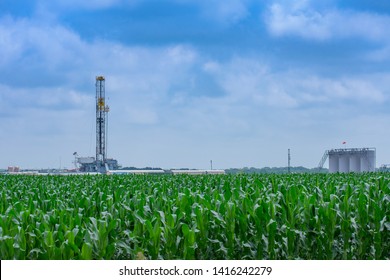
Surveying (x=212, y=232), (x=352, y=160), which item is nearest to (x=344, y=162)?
(x=352, y=160)

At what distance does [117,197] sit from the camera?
45.6 ft

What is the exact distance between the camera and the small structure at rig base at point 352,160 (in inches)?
2516

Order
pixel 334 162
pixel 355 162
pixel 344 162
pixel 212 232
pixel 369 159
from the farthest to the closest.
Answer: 1. pixel 334 162
2. pixel 344 162
3. pixel 355 162
4. pixel 369 159
5. pixel 212 232

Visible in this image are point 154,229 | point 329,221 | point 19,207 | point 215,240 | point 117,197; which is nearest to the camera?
point 154,229

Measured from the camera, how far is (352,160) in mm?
64812

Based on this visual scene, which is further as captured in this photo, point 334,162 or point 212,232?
point 334,162

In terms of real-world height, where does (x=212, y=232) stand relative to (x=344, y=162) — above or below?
below

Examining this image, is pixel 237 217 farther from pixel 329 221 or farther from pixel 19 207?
pixel 19 207

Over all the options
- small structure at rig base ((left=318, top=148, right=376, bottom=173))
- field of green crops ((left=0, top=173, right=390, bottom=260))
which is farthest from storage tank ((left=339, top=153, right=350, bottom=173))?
field of green crops ((left=0, top=173, right=390, bottom=260))

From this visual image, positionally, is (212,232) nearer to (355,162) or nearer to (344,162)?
(355,162)

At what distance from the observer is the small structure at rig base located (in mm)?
63906

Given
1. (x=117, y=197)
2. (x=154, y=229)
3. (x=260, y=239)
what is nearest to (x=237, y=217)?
(x=260, y=239)

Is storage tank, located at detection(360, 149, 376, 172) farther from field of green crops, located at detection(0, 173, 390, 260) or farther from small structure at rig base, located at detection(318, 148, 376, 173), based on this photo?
field of green crops, located at detection(0, 173, 390, 260)
